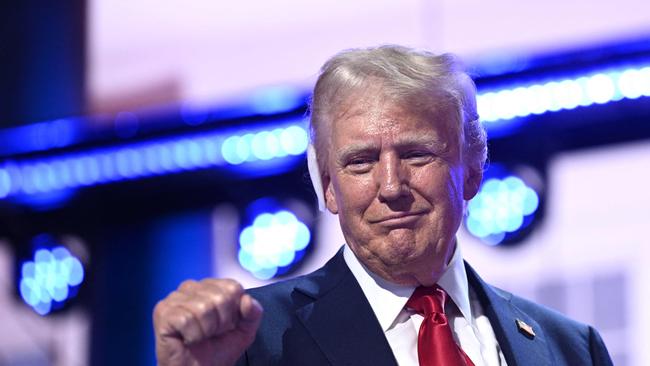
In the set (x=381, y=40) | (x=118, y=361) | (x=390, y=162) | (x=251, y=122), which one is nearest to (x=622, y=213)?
(x=381, y=40)

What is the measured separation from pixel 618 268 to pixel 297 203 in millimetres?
1249

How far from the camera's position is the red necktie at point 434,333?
2023mm

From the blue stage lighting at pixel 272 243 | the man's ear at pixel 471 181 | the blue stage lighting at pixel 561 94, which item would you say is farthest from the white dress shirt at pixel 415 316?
the blue stage lighting at pixel 272 243

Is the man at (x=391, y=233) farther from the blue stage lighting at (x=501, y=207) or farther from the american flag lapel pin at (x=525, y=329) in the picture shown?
the blue stage lighting at (x=501, y=207)

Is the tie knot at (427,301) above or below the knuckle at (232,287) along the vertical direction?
below

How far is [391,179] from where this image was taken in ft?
6.58

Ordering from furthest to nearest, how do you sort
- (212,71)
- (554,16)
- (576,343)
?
1. (212,71)
2. (554,16)
3. (576,343)

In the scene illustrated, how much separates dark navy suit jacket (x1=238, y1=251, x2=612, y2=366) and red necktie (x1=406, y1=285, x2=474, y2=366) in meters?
0.06

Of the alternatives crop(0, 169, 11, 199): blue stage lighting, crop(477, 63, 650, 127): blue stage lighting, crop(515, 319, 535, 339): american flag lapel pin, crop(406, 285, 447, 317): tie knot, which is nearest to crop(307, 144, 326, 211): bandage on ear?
crop(406, 285, 447, 317): tie knot

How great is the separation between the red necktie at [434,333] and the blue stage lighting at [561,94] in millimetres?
2192

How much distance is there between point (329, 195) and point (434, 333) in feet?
1.03

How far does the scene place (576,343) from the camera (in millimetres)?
2268

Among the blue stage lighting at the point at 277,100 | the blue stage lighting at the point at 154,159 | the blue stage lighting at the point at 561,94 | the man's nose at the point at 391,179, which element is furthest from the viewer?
the blue stage lighting at the point at 154,159

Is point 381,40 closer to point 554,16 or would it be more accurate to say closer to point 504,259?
point 554,16
